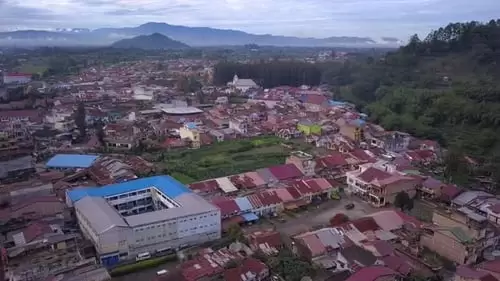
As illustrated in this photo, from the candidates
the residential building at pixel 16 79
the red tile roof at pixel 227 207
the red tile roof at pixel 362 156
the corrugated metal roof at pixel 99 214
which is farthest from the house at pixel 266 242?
the residential building at pixel 16 79

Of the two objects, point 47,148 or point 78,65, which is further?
point 78,65

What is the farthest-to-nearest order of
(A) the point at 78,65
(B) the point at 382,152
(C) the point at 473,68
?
1. (A) the point at 78,65
2. (C) the point at 473,68
3. (B) the point at 382,152

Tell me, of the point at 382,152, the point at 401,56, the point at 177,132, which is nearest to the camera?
the point at 382,152

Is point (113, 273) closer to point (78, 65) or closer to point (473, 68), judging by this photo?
point (473, 68)

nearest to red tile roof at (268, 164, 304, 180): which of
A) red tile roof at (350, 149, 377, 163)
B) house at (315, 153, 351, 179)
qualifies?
house at (315, 153, 351, 179)

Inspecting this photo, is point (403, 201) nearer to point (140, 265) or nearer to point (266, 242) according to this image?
point (266, 242)

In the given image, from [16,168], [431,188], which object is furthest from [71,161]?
[431,188]

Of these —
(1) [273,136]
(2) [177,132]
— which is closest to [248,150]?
(1) [273,136]
